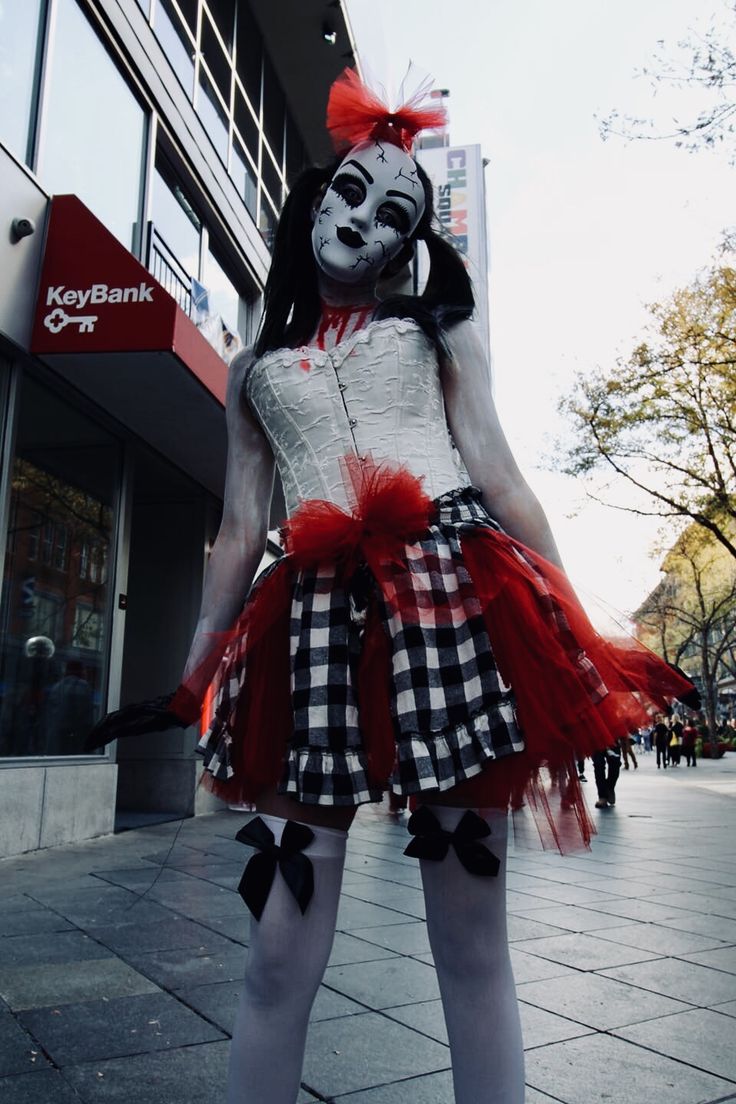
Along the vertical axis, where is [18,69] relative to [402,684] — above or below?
above

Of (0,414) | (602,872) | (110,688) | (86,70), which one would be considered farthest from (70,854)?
(86,70)

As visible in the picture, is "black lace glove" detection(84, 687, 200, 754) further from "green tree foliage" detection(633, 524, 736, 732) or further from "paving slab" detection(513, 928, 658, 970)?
"green tree foliage" detection(633, 524, 736, 732)

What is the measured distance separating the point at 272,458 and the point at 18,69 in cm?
587

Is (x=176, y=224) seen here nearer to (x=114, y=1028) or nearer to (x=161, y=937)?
(x=161, y=937)

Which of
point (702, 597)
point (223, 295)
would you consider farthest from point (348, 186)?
point (702, 597)

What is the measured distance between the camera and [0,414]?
19.9 ft

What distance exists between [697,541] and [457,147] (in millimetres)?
32292

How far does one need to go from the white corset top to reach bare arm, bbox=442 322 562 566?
0.03 meters

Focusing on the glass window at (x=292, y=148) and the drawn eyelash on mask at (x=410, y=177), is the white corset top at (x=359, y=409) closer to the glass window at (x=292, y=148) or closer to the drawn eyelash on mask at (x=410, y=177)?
the drawn eyelash on mask at (x=410, y=177)

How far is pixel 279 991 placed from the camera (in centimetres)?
136

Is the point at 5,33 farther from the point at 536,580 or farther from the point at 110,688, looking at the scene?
the point at 536,580

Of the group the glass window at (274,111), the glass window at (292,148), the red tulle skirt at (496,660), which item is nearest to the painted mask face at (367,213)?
the red tulle skirt at (496,660)

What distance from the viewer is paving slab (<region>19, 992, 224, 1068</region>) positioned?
244 cm

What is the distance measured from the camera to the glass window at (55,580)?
6262 mm
